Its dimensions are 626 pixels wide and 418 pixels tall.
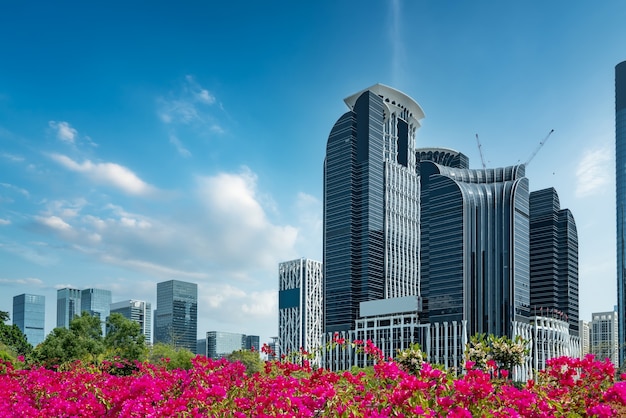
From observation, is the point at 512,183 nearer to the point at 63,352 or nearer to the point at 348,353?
the point at 348,353

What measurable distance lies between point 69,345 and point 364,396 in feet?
90.9

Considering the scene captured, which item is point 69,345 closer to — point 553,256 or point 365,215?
point 365,215

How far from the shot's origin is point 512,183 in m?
108

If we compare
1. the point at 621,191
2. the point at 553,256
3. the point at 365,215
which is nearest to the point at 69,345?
the point at 365,215

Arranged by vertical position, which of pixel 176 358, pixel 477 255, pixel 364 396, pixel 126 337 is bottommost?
pixel 176 358

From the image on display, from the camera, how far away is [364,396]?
6711 millimetres

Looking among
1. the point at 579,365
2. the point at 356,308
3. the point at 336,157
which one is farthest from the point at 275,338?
the point at 579,365

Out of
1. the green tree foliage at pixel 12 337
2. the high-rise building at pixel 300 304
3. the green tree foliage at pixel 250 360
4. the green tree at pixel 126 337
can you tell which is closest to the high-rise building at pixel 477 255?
the high-rise building at pixel 300 304

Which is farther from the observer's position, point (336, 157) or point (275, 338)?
point (275, 338)

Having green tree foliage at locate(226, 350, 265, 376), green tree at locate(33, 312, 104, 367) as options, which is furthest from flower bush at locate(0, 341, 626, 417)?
green tree foliage at locate(226, 350, 265, 376)

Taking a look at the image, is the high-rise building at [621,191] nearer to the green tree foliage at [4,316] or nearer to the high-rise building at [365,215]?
the high-rise building at [365,215]

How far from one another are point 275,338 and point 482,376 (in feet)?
491

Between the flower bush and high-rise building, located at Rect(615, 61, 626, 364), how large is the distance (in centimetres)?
12410

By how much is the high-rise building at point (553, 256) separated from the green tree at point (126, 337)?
10805 cm
